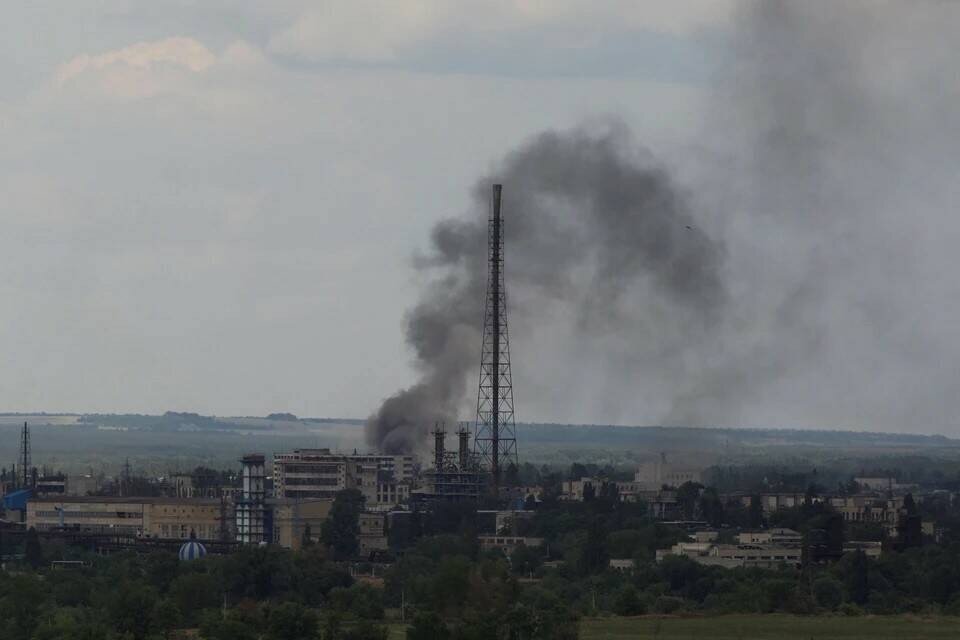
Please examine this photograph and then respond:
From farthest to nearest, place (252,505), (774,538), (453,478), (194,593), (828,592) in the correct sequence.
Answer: (453,478) → (252,505) → (774,538) → (828,592) → (194,593)

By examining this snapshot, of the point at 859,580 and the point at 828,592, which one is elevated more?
the point at 859,580

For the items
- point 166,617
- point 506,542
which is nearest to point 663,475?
point 506,542

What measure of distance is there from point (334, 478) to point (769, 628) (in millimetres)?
58520

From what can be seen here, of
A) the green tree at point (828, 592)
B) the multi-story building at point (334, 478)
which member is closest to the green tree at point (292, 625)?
the green tree at point (828, 592)

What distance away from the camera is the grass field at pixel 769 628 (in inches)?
2511

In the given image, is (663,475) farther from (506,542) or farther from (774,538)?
(774,538)

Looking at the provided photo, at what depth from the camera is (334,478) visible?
4850 inches

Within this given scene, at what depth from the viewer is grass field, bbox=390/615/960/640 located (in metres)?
63.8

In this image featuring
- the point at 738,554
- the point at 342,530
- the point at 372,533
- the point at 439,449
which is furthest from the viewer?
the point at 439,449

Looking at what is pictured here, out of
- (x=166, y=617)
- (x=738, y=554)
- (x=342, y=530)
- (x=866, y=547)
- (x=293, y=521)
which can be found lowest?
(x=166, y=617)

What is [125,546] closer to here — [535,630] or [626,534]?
[626,534]

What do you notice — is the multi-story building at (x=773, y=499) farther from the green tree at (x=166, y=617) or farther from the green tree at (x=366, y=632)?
the green tree at (x=366, y=632)

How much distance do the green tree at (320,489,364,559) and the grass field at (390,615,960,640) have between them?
31064mm

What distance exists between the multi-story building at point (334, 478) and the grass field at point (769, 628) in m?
51.3
